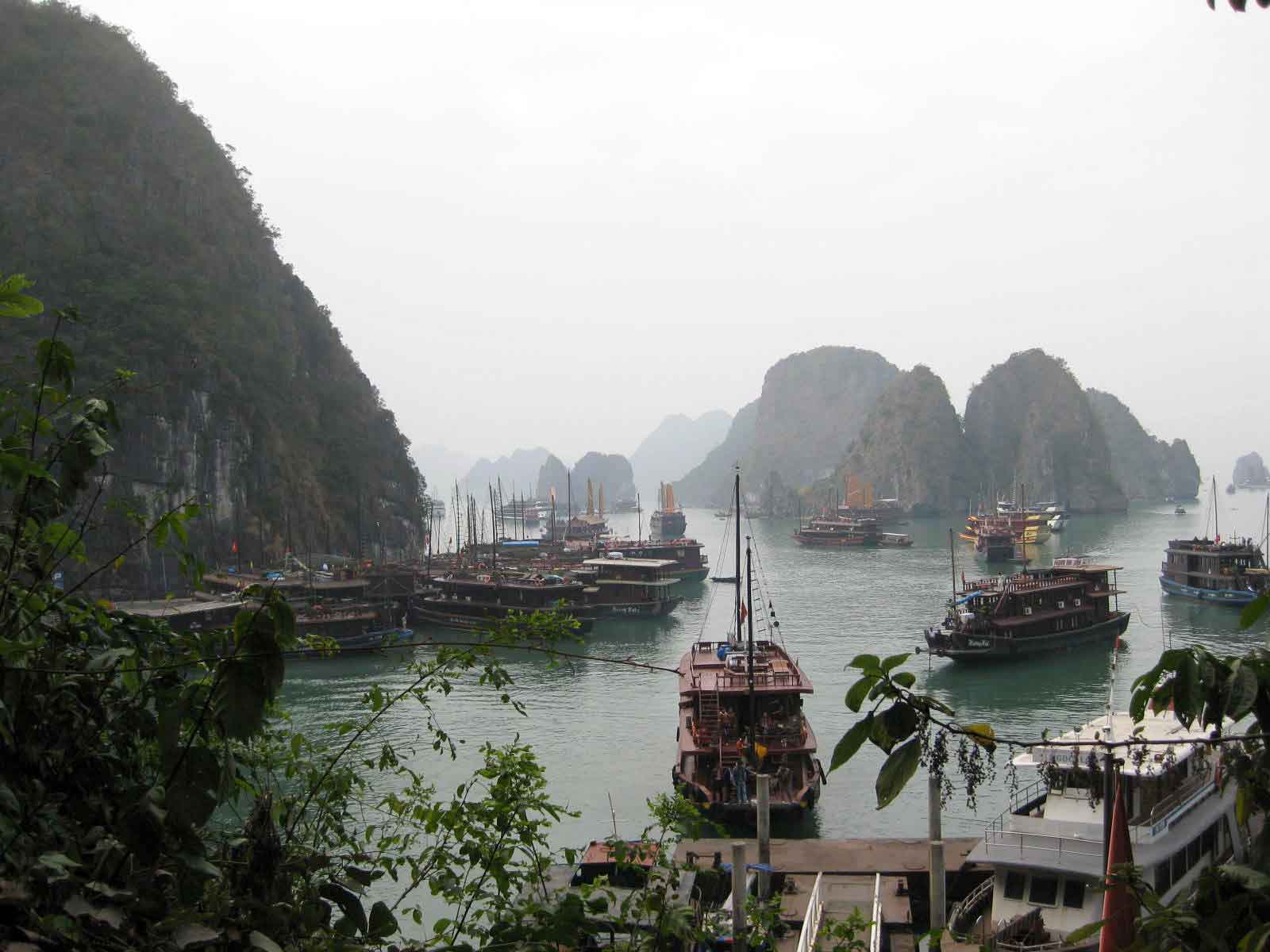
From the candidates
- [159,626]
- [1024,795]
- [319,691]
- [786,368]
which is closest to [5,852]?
[159,626]

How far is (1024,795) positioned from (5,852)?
15.9 metres

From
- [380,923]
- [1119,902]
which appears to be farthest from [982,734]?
[1119,902]

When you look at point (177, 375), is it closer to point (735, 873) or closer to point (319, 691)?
point (319, 691)

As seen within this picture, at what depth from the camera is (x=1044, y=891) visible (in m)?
10.9

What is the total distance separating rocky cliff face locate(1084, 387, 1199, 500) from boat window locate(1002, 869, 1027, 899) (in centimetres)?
13230

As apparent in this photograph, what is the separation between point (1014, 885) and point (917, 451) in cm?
10487

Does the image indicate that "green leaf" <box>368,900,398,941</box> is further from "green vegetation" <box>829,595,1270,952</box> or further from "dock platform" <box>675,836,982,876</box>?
"dock platform" <box>675,836,982,876</box>

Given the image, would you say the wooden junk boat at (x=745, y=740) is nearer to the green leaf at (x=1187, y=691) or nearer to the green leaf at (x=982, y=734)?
the green leaf at (x=982, y=734)

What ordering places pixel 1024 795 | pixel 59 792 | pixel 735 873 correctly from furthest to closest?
pixel 1024 795 → pixel 735 873 → pixel 59 792

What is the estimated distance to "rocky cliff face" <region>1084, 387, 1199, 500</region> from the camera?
134 m

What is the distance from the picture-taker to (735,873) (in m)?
9.39

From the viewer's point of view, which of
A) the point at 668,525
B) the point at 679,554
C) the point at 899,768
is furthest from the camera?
the point at 668,525

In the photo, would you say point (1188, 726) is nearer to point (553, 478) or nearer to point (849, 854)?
point (849, 854)

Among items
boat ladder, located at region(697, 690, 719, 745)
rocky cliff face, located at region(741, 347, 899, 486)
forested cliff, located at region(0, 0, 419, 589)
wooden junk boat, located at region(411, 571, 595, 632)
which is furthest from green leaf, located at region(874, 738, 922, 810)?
rocky cliff face, located at region(741, 347, 899, 486)
